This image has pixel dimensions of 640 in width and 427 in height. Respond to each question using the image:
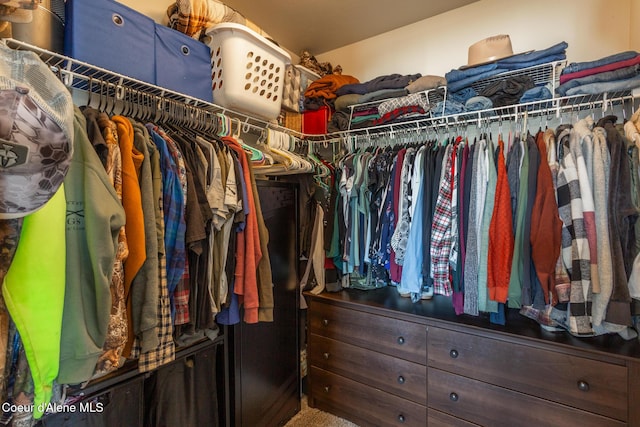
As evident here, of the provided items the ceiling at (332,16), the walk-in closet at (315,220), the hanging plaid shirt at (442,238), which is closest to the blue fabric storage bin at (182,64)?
the walk-in closet at (315,220)

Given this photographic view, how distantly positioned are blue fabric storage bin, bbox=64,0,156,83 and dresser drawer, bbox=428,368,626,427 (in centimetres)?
200

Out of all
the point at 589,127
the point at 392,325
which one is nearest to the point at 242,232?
the point at 392,325

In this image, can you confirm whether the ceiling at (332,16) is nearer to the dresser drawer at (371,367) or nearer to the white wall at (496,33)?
the white wall at (496,33)

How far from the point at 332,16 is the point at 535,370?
2.42 metres

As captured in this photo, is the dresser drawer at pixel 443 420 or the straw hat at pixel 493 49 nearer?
the dresser drawer at pixel 443 420

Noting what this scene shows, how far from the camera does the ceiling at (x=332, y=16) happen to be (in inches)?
78.4

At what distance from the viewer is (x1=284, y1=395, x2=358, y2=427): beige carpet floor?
186 centimetres

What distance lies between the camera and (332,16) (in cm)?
213

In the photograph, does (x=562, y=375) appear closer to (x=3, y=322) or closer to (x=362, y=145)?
(x=362, y=145)

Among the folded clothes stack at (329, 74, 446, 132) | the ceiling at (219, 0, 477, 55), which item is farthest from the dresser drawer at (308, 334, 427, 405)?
the ceiling at (219, 0, 477, 55)

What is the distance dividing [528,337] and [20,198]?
182cm

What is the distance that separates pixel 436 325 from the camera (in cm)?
159

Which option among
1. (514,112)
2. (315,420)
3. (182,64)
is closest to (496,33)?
(514,112)

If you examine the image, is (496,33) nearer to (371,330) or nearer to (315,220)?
(315,220)
